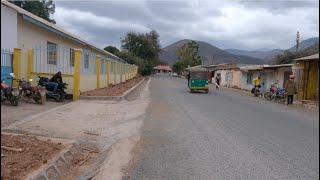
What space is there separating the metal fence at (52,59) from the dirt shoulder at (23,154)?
35.0 ft

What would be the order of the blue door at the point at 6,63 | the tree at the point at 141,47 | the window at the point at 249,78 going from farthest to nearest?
the tree at the point at 141,47 < the window at the point at 249,78 < the blue door at the point at 6,63

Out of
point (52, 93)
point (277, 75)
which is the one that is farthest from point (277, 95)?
point (52, 93)

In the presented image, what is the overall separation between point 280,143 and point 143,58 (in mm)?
80950

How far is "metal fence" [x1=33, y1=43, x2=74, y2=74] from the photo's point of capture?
17578 mm

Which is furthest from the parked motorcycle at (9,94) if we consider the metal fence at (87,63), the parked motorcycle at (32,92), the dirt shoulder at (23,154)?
the metal fence at (87,63)

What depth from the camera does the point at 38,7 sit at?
4956 cm

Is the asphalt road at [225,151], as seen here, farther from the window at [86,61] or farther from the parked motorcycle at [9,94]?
the window at [86,61]

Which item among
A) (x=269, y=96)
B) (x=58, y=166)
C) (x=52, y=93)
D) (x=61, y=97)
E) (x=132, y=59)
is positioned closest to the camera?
(x=58, y=166)

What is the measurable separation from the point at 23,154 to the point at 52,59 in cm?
1399

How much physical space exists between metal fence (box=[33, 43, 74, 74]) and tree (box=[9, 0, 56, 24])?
93.7 feet

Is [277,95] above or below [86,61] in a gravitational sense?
below

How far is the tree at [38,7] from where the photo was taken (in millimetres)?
47812

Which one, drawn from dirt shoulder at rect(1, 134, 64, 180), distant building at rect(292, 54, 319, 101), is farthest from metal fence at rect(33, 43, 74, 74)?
distant building at rect(292, 54, 319, 101)

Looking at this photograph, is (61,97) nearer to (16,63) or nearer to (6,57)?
(16,63)
